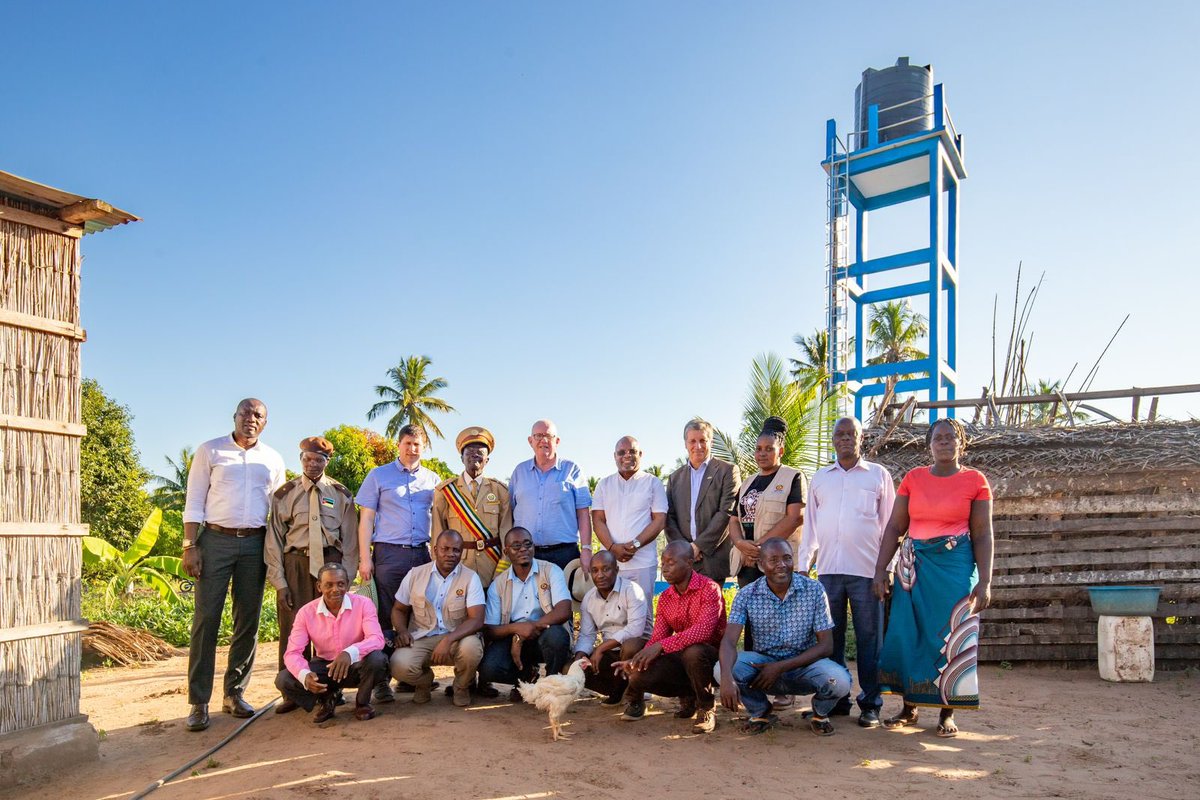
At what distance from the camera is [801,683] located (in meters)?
5.25

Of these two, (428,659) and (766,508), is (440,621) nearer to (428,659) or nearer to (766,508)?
(428,659)

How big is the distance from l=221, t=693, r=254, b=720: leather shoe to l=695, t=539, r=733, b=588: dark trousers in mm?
3250

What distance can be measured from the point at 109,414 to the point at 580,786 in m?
24.3

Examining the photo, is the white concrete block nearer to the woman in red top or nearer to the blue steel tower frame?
the woman in red top

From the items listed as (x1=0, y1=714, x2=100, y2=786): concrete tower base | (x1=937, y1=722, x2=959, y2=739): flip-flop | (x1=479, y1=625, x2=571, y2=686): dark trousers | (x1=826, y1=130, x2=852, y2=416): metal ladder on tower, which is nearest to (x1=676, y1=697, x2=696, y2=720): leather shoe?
(x1=479, y1=625, x2=571, y2=686): dark trousers

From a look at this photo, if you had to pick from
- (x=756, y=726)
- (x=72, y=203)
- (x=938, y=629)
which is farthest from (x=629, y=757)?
(x=72, y=203)

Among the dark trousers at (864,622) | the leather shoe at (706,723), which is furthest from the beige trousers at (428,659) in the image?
the dark trousers at (864,622)

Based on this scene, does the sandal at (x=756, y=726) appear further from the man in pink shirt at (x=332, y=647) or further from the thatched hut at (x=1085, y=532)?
the thatched hut at (x=1085, y=532)

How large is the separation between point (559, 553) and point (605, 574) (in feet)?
2.56

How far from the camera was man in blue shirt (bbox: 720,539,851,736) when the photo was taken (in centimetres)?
518

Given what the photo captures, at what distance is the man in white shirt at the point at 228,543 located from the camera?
19.3ft

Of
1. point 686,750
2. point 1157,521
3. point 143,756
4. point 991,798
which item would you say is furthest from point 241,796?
point 1157,521

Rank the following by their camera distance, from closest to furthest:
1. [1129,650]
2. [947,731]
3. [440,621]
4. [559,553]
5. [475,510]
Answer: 1. [947,731]
2. [440,621]
3. [475,510]
4. [559,553]
5. [1129,650]

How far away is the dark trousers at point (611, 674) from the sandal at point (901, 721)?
61.4 inches
